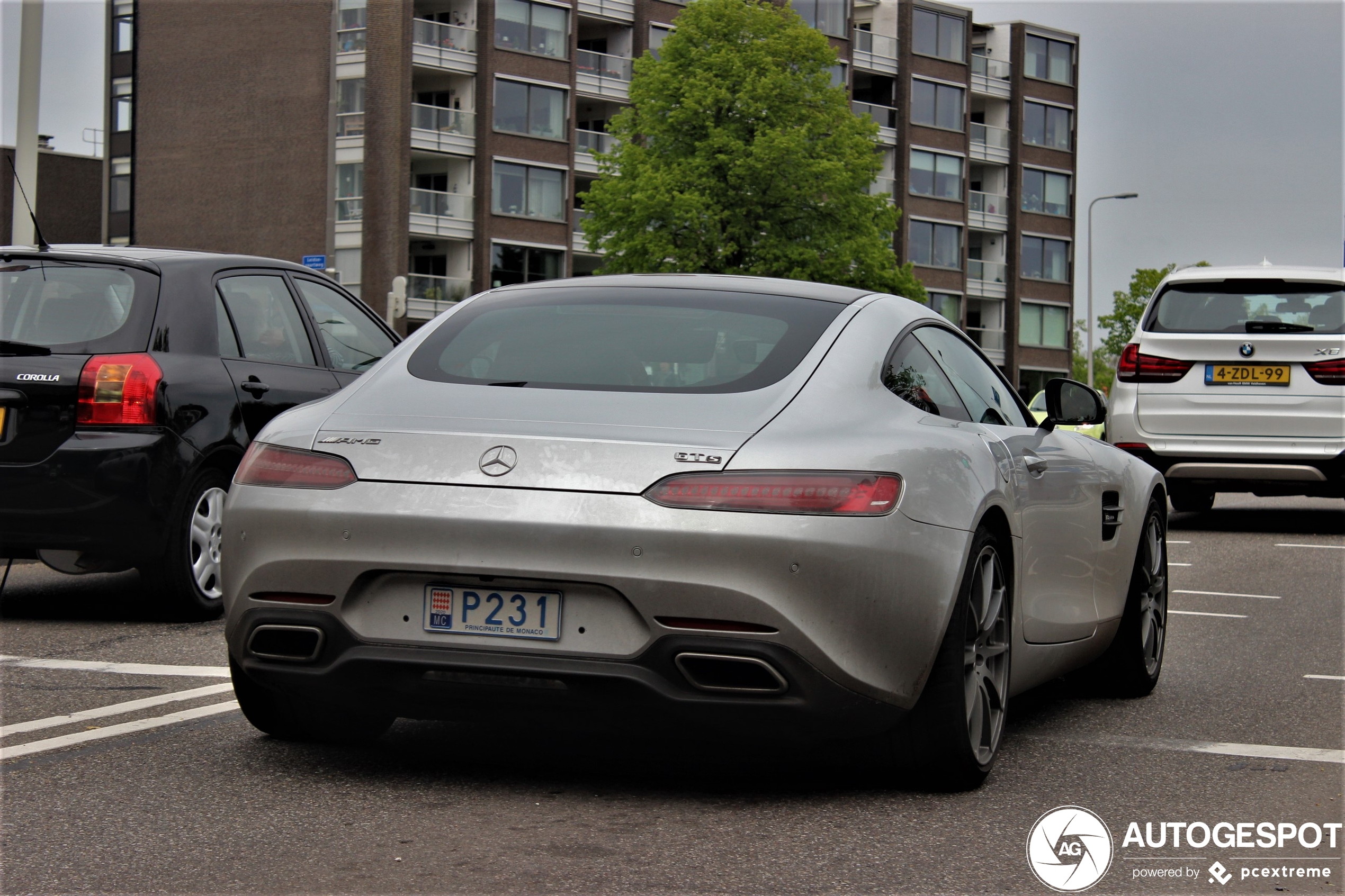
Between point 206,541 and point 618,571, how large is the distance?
4.33 metres

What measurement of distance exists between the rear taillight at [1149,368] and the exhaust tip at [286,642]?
Result: 10.2 m

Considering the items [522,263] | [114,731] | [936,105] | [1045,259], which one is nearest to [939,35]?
[936,105]

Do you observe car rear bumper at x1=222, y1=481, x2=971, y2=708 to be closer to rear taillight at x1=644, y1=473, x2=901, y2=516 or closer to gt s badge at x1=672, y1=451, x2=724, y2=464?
rear taillight at x1=644, y1=473, x2=901, y2=516

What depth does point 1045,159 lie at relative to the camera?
79.1m

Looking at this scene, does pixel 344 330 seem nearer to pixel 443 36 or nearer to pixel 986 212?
pixel 443 36

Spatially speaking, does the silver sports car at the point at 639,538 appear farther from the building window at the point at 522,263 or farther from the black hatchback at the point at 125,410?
the building window at the point at 522,263

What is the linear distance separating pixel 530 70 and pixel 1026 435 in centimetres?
5389

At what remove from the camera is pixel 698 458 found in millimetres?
4227

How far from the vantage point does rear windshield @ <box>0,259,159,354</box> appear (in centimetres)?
769

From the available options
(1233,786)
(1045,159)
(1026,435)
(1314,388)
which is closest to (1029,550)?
(1026,435)

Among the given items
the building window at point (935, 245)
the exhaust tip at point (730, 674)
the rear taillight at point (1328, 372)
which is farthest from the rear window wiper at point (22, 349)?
the building window at point (935, 245)

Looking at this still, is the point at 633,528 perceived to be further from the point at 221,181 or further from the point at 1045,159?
the point at 1045,159

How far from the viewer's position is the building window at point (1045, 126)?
78.2 meters

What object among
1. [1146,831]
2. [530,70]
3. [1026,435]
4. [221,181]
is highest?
[530,70]
